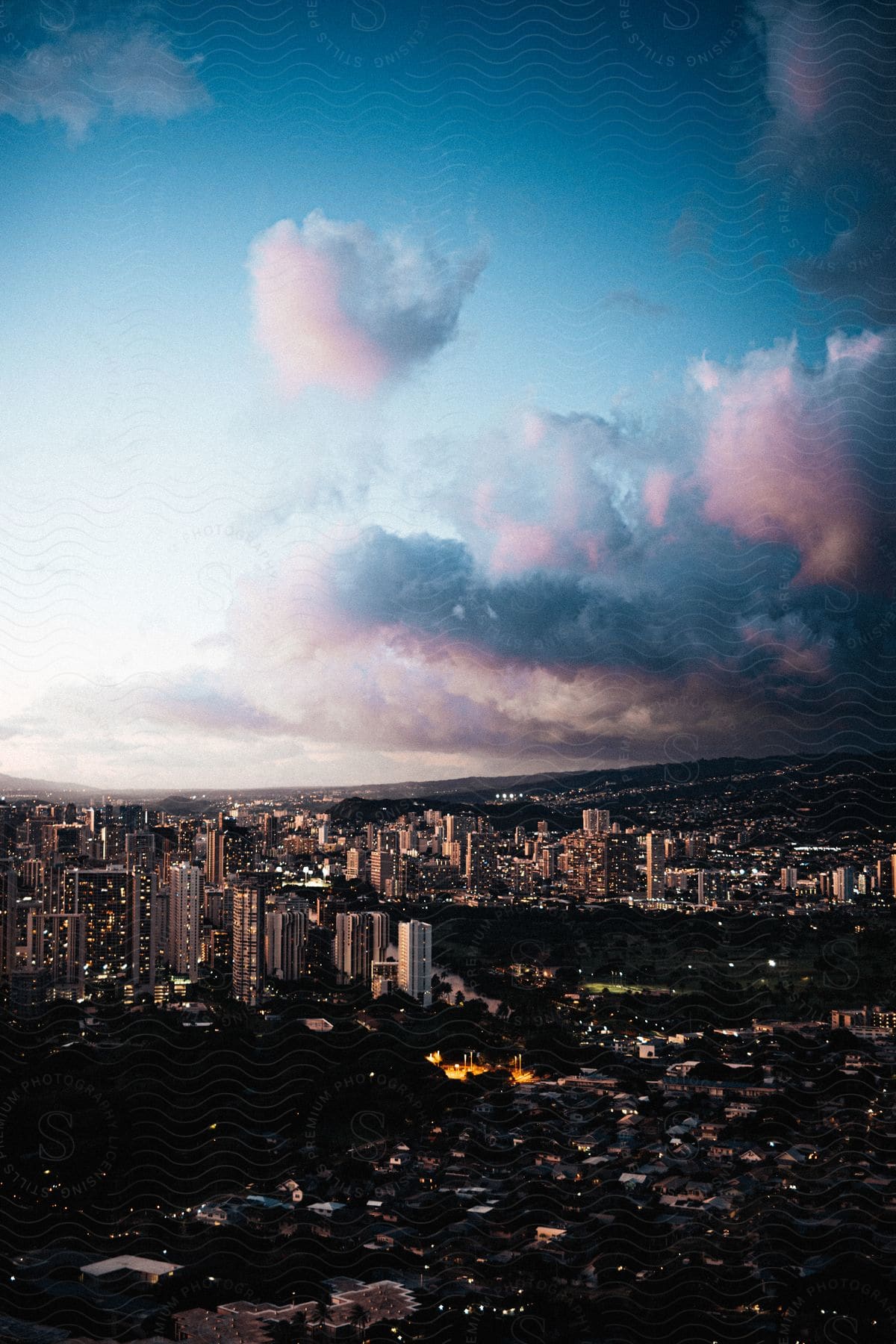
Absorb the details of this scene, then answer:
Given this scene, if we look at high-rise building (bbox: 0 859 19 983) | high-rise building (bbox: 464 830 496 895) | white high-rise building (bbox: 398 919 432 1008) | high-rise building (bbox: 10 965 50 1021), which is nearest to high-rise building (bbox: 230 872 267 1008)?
white high-rise building (bbox: 398 919 432 1008)

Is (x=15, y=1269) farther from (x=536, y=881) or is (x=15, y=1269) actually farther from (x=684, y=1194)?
(x=536, y=881)

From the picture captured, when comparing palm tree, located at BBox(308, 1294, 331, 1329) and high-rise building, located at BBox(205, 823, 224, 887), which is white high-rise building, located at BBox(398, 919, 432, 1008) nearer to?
high-rise building, located at BBox(205, 823, 224, 887)

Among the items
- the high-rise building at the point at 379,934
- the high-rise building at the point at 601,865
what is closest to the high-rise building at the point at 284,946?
the high-rise building at the point at 379,934

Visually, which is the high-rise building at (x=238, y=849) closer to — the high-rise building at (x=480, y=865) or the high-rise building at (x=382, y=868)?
the high-rise building at (x=382, y=868)

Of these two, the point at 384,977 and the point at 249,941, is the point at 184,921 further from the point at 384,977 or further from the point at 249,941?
the point at 384,977

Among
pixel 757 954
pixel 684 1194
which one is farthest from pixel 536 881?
pixel 684 1194
